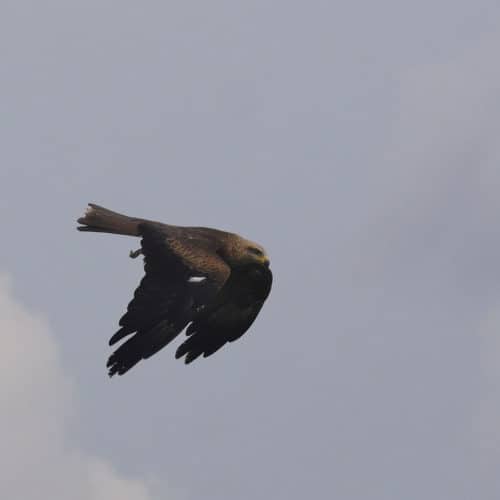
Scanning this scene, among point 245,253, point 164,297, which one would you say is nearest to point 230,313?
point 245,253

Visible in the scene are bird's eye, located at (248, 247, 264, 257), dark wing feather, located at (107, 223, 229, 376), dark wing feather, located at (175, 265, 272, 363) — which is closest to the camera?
dark wing feather, located at (107, 223, 229, 376)

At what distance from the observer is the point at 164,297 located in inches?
1324

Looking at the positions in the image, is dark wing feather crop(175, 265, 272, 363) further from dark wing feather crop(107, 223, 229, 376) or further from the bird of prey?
dark wing feather crop(107, 223, 229, 376)

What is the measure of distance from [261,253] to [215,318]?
1274mm

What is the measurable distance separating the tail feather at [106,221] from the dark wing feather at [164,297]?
127cm

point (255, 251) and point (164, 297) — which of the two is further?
point (255, 251)

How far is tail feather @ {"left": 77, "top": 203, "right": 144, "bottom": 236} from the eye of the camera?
35.4m

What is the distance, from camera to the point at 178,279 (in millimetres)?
33750

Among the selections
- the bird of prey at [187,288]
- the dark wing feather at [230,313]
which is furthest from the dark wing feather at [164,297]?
the dark wing feather at [230,313]

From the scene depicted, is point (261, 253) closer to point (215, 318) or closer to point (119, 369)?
point (215, 318)

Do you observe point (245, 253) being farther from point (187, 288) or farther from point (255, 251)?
point (187, 288)

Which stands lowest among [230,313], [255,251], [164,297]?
[164,297]

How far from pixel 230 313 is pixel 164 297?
2.06 meters

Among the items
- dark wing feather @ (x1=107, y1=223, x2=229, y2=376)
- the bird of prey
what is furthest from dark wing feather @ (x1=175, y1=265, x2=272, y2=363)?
dark wing feather @ (x1=107, y1=223, x2=229, y2=376)
